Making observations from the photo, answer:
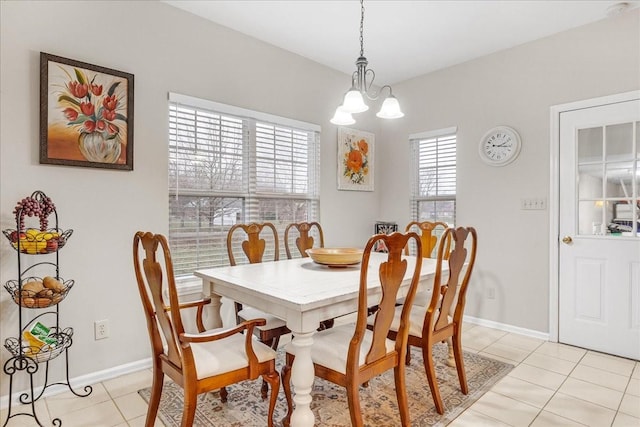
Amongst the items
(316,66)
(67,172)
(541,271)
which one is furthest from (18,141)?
(541,271)

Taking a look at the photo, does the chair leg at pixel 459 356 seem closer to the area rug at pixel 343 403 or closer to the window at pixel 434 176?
the area rug at pixel 343 403

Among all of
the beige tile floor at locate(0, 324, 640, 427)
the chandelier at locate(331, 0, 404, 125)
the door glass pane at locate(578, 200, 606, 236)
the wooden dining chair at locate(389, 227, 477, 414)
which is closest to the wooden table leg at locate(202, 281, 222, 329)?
the beige tile floor at locate(0, 324, 640, 427)

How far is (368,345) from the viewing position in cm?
178

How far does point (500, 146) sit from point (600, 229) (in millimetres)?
1070

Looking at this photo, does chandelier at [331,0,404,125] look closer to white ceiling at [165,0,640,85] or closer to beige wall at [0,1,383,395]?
white ceiling at [165,0,640,85]

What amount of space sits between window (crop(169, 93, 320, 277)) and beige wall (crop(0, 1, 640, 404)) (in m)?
0.11

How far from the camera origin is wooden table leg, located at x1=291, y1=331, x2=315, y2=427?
1604 millimetres

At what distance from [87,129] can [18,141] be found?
0.36 m

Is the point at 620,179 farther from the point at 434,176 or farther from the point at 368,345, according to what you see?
the point at 368,345

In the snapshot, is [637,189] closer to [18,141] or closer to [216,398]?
[216,398]

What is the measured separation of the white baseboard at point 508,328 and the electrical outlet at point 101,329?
3199mm

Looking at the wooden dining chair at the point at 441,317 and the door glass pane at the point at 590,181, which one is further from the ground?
the door glass pane at the point at 590,181

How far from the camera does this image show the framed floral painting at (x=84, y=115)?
2.18 meters

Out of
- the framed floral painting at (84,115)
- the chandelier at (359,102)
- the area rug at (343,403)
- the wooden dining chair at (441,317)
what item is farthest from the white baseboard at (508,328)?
the framed floral painting at (84,115)
